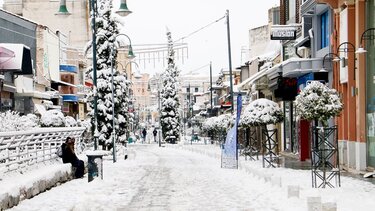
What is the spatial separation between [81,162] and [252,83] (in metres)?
16.3

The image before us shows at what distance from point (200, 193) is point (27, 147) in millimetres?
5335

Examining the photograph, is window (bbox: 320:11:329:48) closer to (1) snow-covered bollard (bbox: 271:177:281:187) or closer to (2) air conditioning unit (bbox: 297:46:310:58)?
(2) air conditioning unit (bbox: 297:46:310:58)

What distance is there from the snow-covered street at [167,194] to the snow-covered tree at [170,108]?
180 ft

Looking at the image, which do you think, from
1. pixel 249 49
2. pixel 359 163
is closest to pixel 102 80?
pixel 359 163

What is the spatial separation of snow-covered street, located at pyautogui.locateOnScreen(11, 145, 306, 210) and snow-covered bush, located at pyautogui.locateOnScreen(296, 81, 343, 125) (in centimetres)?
218

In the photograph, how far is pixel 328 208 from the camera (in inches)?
454

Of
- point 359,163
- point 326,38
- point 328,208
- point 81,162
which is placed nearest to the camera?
point 328,208

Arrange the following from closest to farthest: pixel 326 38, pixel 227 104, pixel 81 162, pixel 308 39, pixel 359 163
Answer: pixel 359 163 → pixel 81 162 → pixel 326 38 → pixel 308 39 → pixel 227 104

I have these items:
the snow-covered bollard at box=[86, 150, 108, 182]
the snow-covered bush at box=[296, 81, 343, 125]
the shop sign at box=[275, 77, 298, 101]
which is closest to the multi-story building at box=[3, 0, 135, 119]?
the shop sign at box=[275, 77, 298, 101]

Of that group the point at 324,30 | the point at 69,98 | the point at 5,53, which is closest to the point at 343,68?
the point at 324,30

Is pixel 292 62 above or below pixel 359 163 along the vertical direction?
above

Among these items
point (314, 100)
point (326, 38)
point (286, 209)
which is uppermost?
point (326, 38)

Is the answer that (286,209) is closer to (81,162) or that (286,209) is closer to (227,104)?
(81,162)

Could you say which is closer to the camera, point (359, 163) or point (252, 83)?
point (359, 163)
